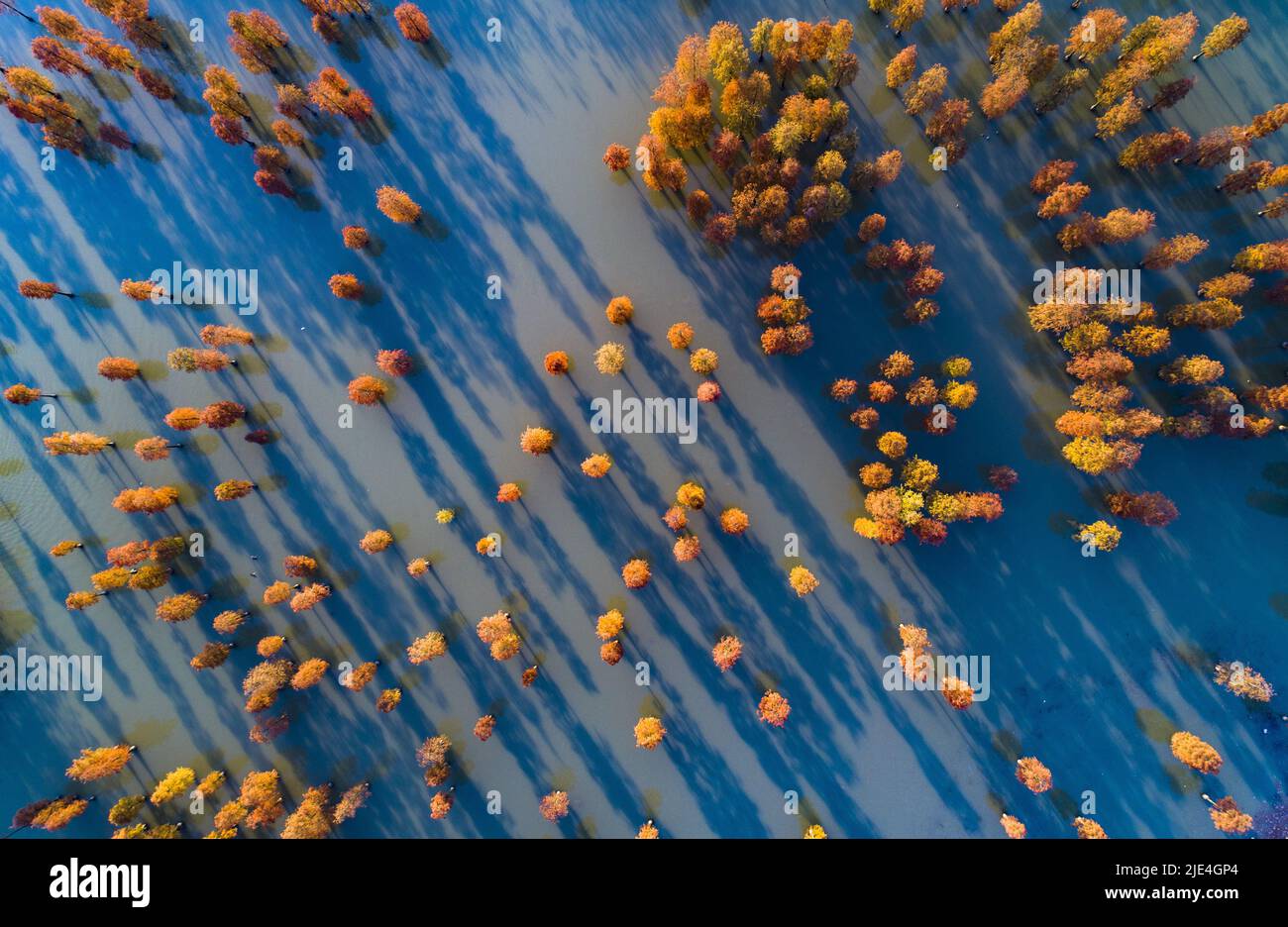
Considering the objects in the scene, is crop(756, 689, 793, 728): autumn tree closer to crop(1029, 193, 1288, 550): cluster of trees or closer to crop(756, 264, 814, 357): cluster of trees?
crop(1029, 193, 1288, 550): cluster of trees

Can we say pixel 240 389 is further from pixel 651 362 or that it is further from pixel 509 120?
pixel 651 362

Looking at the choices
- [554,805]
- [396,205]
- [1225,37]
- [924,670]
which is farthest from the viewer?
[924,670]

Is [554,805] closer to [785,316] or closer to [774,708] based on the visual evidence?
[774,708]

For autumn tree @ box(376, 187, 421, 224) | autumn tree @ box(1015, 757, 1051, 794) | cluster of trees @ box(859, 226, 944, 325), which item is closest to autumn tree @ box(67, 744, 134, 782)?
autumn tree @ box(376, 187, 421, 224)

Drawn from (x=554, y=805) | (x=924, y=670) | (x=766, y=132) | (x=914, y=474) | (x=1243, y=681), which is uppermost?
(x=766, y=132)

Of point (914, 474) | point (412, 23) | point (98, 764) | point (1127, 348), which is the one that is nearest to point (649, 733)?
point (914, 474)
